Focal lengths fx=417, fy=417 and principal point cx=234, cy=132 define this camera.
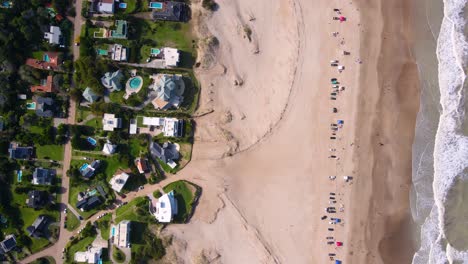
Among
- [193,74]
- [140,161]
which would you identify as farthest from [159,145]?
[193,74]

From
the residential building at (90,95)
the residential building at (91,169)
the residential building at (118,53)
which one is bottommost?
the residential building at (91,169)

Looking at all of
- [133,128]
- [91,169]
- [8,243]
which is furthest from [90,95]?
[8,243]

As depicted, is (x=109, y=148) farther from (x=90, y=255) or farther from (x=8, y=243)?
(x=8, y=243)

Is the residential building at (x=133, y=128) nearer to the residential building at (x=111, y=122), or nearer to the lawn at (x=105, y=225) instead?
the residential building at (x=111, y=122)

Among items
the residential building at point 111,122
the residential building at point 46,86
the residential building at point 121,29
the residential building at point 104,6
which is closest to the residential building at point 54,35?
the residential building at point 46,86

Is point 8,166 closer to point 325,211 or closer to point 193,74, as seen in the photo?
point 193,74

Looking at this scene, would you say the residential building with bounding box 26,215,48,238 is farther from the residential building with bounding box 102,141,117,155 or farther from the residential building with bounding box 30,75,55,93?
the residential building with bounding box 30,75,55,93
